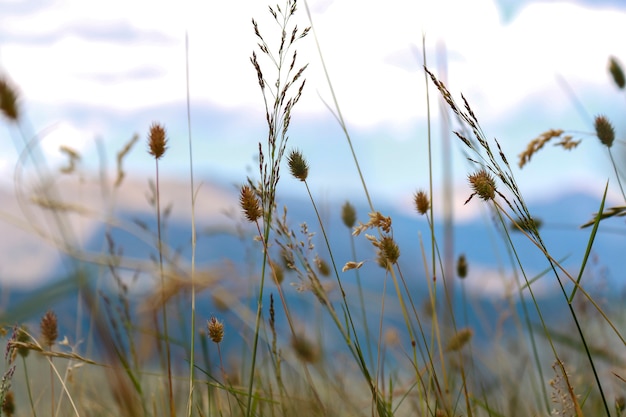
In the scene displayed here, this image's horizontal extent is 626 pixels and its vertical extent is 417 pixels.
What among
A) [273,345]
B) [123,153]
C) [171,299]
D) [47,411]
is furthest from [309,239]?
[47,411]

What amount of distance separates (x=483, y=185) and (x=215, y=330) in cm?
59

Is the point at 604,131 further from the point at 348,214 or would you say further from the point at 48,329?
the point at 48,329

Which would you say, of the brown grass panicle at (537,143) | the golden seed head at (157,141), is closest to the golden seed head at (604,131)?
the brown grass panicle at (537,143)

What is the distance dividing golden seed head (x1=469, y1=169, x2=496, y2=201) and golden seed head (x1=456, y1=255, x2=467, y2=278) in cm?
72

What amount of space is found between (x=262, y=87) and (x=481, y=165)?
1.47 ft

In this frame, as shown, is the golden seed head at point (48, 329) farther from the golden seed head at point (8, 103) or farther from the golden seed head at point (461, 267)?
the golden seed head at point (461, 267)

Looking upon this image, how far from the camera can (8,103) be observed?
1.60 meters

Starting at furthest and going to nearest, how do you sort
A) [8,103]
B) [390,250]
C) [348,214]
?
[348,214] → [8,103] → [390,250]

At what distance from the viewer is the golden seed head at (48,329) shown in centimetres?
170

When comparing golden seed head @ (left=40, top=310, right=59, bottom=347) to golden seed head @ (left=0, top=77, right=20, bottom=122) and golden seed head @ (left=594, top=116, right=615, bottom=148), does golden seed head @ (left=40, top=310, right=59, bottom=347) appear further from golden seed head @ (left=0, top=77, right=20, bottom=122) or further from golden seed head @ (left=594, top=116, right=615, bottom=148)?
golden seed head @ (left=594, top=116, right=615, bottom=148)

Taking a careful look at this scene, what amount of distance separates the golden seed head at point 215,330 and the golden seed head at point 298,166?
34cm

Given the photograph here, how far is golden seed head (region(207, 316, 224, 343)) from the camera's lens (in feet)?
4.77

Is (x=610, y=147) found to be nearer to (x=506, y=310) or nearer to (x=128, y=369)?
(x=506, y=310)

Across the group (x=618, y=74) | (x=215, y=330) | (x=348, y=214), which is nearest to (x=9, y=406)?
(x=215, y=330)
